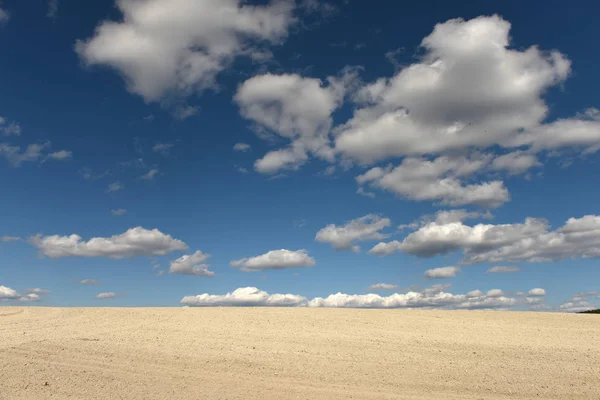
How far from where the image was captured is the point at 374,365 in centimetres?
1628

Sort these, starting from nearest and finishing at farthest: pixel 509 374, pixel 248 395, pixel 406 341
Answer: pixel 248 395 → pixel 509 374 → pixel 406 341

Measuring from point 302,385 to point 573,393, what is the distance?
8424mm

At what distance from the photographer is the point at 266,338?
20.0m

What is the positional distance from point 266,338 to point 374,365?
5567mm

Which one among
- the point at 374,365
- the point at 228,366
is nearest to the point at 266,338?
the point at 228,366

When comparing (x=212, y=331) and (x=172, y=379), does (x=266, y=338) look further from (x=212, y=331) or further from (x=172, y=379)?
(x=172, y=379)

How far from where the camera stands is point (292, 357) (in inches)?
669

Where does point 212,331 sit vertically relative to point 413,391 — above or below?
above

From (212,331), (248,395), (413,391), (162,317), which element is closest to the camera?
(248,395)

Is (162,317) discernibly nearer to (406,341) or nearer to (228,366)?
(228,366)

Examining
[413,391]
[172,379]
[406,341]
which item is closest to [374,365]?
[413,391]

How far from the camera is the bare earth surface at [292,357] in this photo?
1352cm

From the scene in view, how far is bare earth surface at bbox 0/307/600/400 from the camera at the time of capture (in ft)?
44.4

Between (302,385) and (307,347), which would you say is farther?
(307,347)
